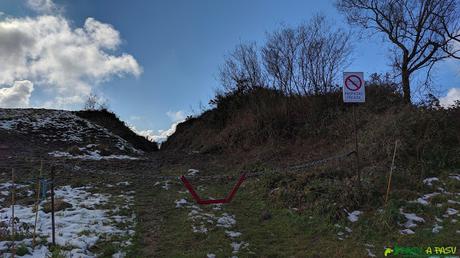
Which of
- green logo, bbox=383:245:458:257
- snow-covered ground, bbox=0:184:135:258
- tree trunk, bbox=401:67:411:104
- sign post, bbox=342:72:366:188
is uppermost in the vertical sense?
tree trunk, bbox=401:67:411:104

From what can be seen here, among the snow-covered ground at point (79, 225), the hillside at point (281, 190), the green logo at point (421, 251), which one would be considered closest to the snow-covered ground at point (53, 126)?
the hillside at point (281, 190)

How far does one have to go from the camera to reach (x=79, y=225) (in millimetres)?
7684

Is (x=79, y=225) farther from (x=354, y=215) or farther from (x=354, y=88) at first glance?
(x=354, y=88)

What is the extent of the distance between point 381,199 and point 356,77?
308 centimetres

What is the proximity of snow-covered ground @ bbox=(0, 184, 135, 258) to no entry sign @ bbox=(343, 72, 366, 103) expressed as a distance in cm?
610

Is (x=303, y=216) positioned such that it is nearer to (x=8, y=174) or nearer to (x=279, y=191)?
(x=279, y=191)

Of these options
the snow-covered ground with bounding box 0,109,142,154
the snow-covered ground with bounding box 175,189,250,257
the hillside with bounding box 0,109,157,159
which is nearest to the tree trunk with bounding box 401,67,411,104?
the snow-covered ground with bounding box 175,189,250,257

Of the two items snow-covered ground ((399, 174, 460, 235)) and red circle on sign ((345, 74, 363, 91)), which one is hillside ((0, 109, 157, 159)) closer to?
red circle on sign ((345, 74, 363, 91))

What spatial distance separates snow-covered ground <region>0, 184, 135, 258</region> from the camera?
6410 millimetres

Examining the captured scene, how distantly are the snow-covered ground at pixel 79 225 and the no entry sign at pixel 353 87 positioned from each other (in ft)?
20.0

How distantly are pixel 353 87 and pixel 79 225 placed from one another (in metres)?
7.29

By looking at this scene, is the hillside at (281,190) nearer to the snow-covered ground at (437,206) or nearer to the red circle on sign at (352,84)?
the snow-covered ground at (437,206)

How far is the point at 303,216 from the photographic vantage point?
835 centimetres

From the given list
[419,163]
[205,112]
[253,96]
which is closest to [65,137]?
[205,112]
